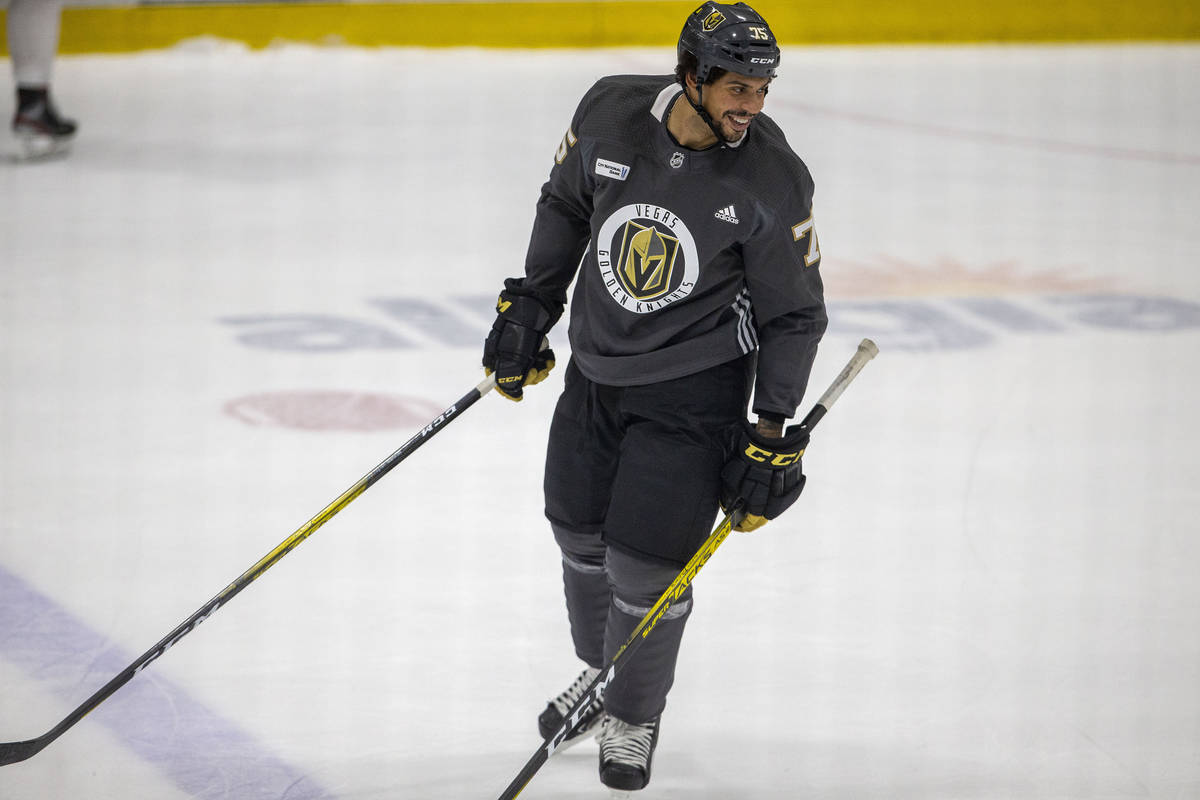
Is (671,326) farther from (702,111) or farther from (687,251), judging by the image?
(702,111)

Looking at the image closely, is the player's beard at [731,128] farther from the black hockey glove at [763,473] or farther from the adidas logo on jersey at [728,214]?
the black hockey glove at [763,473]

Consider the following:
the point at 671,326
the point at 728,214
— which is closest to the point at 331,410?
the point at 671,326

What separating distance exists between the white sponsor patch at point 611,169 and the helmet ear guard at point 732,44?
0.17m

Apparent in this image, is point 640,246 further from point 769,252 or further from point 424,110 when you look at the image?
point 424,110

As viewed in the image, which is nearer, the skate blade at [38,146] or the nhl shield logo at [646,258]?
the nhl shield logo at [646,258]

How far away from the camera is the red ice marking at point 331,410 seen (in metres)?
3.81

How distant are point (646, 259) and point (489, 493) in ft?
4.70

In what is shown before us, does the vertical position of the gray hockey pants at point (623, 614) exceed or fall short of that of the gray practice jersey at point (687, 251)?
it falls short

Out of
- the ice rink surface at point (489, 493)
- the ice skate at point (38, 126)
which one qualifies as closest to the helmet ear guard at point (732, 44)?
the ice rink surface at point (489, 493)

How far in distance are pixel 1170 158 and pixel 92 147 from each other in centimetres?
473

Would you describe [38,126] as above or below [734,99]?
below

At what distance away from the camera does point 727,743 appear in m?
2.49

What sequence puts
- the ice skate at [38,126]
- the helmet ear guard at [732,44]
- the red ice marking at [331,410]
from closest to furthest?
1. the helmet ear guard at [732,44]
2. the red ice marking at [331,410]
3. the ice skate at [38,126]

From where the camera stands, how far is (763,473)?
2.15 meters
